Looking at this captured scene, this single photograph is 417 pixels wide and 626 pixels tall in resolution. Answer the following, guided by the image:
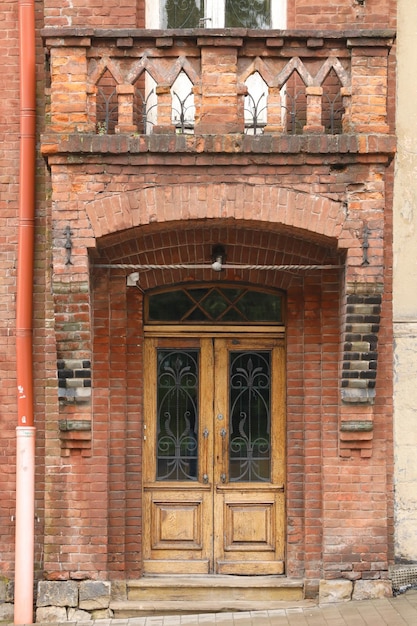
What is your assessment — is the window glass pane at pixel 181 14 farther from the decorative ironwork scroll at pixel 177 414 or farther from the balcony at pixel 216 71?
the decorative ironwork scroll at pixel 177 414

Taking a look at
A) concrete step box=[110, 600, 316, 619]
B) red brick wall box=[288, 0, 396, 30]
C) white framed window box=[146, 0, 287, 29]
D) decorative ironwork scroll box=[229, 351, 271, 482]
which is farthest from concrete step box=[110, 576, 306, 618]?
white framed window box=[146, 0, 287, 29]

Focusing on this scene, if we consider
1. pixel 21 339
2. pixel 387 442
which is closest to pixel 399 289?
pixel 387 442

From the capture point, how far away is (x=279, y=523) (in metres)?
8.83

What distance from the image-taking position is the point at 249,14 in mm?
8969

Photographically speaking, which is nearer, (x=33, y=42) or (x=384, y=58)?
(x=384, y=58)

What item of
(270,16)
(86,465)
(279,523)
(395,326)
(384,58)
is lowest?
(279,523)

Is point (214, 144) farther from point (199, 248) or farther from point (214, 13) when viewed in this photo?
point (214, 13)

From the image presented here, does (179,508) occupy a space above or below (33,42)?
below

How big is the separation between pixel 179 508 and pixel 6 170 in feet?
12.0

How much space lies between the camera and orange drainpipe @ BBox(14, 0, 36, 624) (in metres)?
8.30

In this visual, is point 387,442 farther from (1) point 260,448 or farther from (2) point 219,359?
(2) point 219,359

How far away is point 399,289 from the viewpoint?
28.7 feet

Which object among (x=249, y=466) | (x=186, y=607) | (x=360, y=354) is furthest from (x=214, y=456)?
(x=360, y=354)

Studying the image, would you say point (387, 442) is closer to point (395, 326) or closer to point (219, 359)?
point (395, 326)
